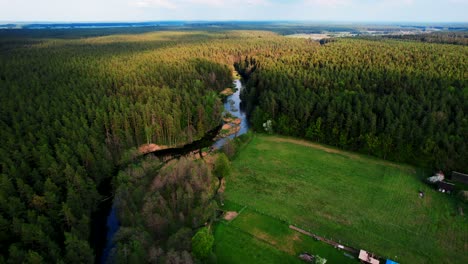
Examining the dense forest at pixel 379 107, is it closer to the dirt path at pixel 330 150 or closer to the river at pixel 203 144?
the dirt path at pixel 330 150

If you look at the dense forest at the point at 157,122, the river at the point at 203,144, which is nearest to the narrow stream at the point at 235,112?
the river at the point at 203,144

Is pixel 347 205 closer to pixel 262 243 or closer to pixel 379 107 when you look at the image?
pixel 262 243

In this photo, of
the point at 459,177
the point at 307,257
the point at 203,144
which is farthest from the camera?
the point at 203,144

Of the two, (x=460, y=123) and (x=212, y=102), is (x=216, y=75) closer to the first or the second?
(x=212, y=102)

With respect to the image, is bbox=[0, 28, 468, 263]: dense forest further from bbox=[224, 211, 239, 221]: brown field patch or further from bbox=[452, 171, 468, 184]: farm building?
bbox=[224, 211, 239, 221]: brown field patch

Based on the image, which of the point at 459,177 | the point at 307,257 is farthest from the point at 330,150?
the point at 307,257

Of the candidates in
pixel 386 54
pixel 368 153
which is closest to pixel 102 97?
pixel 368 153
